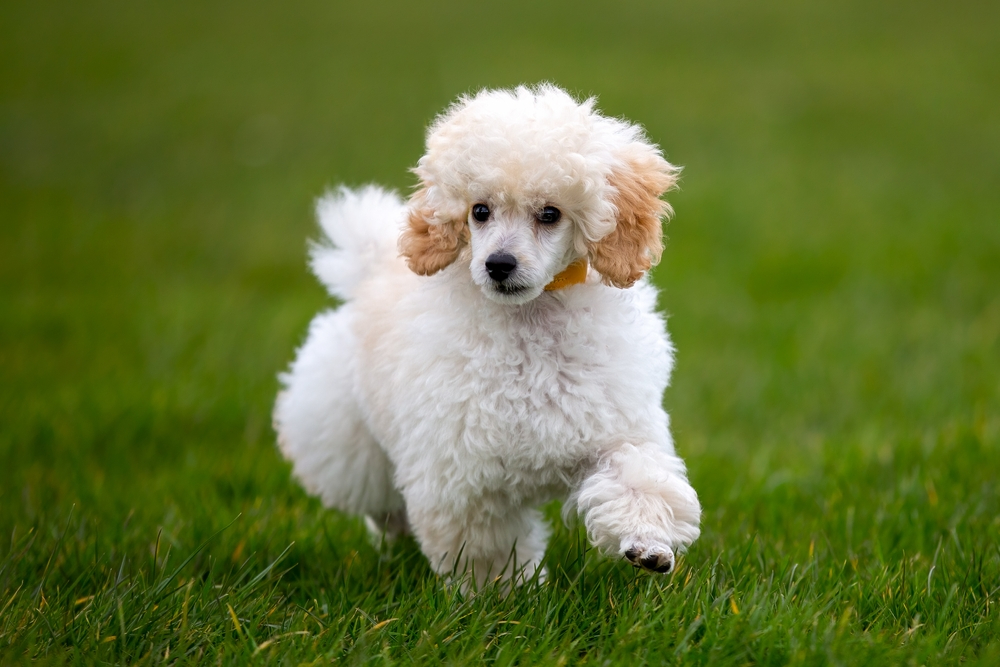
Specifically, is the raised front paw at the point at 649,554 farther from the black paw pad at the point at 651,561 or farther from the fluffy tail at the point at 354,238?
the fluffy tail at the point at 354,238

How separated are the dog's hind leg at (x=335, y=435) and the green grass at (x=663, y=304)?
0.21 meters

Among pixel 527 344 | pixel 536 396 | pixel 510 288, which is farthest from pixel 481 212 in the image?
pixel 536 396

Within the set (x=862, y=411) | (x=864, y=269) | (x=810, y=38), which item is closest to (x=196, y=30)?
(x=810, y=38)

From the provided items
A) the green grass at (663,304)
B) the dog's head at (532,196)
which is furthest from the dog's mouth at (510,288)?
the green grass at (663,304)

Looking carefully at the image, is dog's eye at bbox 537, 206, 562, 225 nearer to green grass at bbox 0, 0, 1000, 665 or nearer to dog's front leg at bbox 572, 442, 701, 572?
dog's front leg at bbox 572, 442, 701, 572

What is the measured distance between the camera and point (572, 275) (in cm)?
359

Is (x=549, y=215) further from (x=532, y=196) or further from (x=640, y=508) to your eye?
(x=640, y=508)

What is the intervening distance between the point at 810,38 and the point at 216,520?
16250 millimetres

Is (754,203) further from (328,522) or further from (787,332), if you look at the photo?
(328,522)

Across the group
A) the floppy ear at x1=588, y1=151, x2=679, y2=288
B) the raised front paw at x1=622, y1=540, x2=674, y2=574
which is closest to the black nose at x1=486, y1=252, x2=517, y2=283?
the floppy ear at x1=588, y1=151, x2=679, y2=288

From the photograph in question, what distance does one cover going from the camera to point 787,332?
7684 mm

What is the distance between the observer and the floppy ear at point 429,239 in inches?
142

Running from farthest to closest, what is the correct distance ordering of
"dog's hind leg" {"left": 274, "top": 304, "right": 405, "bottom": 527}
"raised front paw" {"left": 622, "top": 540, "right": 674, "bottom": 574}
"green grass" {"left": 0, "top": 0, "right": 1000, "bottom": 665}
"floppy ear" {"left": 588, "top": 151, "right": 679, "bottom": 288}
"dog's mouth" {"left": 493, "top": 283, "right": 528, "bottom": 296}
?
1. "dog's hind leg" {"left": 274, "top": 304, "right": 405, "bottom": 527}
2. "floppy ear" {"left": 588, "top": 151, "right": 679, "bottom": 288}
3. "dog's mouth" {"left": 493, "top": 283, "right": 528, "bottom": 296}
4. "green grass" {"left": 0, "top": 0, "right": 1000, "bottom": 665}
5. "raised front paw" {"left": 622, "top": 540, "right": 674, "bottom": 574}

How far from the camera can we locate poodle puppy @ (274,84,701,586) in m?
3.39
